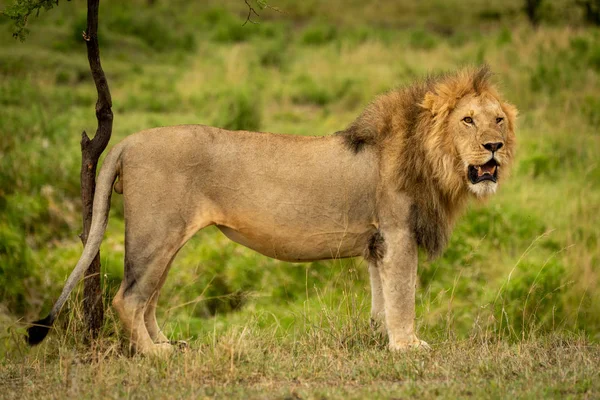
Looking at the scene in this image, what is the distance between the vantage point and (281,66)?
14.2 m

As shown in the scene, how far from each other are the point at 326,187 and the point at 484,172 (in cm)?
83

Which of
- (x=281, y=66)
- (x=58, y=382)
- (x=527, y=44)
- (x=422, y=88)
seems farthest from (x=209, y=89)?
(x=58, y=382)

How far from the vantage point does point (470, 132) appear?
4.91 meters

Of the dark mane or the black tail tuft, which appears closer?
the black tail tuft

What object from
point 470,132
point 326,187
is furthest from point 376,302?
point 470,132

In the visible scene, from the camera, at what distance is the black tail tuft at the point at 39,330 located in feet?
14.6

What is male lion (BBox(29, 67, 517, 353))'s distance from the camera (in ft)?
15.5

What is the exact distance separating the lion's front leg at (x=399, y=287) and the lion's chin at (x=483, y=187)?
16.1 inches

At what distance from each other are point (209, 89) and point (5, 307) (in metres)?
5.76

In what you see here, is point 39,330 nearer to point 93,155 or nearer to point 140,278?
point 140,278

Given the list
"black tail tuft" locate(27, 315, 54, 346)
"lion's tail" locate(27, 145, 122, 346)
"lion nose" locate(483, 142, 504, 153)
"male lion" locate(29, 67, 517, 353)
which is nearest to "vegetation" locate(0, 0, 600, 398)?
"black tail tuft" locate(27, 315, 54, 346)

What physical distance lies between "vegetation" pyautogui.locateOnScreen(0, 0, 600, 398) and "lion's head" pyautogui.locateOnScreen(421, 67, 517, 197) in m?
0.86

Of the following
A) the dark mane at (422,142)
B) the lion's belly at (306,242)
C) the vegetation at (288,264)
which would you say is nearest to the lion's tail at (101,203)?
the vegetation at (288,264)

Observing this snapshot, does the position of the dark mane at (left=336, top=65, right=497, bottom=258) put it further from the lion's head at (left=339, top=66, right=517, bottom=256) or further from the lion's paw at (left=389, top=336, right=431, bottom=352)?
the lion's paw at (left=389, top=336, right=431, bottom=352)
